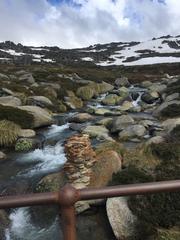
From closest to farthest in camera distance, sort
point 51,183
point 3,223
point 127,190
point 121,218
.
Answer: point 127,190 → point 121,218 → point 3,223 → point 51,183

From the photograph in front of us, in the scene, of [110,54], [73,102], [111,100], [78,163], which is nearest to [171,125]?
[78,163]

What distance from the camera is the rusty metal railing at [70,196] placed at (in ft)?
8.59

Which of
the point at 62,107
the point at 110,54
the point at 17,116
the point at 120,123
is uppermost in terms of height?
the point at 110,54

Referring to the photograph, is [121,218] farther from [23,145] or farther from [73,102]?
[73,102]

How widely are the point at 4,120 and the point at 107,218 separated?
12.0 metres

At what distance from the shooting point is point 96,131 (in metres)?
21.3

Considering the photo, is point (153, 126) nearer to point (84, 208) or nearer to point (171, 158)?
point (171, 158)

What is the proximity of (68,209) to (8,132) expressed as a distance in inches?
697

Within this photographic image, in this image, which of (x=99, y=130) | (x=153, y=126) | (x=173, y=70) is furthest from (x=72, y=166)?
(x=173, y=70)

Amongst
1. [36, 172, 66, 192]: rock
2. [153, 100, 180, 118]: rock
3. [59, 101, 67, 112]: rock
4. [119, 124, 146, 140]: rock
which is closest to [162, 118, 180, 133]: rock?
[119, 124, 146, 140]: rock

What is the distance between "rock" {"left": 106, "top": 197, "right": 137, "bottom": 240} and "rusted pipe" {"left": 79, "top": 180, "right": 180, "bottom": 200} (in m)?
7.10

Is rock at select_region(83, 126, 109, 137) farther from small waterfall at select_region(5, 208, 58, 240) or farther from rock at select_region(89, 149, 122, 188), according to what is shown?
small waterfall at select_region(5, 208, 58, 240)

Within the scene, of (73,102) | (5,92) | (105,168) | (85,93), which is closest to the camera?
(105,168)

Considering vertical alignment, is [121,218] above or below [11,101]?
below
